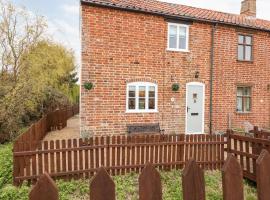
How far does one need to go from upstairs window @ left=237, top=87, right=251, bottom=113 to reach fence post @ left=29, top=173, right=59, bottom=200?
48.3 feet

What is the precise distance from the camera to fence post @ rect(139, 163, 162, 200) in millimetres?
1639

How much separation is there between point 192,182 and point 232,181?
0.29m

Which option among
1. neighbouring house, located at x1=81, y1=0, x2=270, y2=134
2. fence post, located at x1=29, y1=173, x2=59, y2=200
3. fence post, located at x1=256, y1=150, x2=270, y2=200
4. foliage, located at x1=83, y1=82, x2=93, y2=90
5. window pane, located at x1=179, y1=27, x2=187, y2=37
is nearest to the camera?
fence post, located at x1=29, y1=173, x2=59, y2=200

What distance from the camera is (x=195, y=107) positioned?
13.6 meters

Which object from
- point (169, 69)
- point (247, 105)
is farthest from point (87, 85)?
point (247, 105)

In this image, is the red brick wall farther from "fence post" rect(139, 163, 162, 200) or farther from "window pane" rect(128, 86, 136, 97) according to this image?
"fence post" rect(139, 163, 162, 200)

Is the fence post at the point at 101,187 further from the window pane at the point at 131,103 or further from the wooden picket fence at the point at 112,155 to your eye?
the window pane at the point at 131,103

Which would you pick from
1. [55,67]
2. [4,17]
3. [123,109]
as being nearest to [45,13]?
[4,17]

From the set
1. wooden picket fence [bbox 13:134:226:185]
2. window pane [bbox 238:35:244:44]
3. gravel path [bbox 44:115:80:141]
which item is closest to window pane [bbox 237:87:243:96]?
window pane [bbox 238:35:244:44]

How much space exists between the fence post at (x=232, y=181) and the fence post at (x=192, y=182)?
6.1 inches

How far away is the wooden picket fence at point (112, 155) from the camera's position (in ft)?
19.7

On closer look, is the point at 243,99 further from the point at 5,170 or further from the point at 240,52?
the point at 5,170

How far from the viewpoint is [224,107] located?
1409 centimetres

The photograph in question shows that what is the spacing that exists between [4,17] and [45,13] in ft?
14.6
